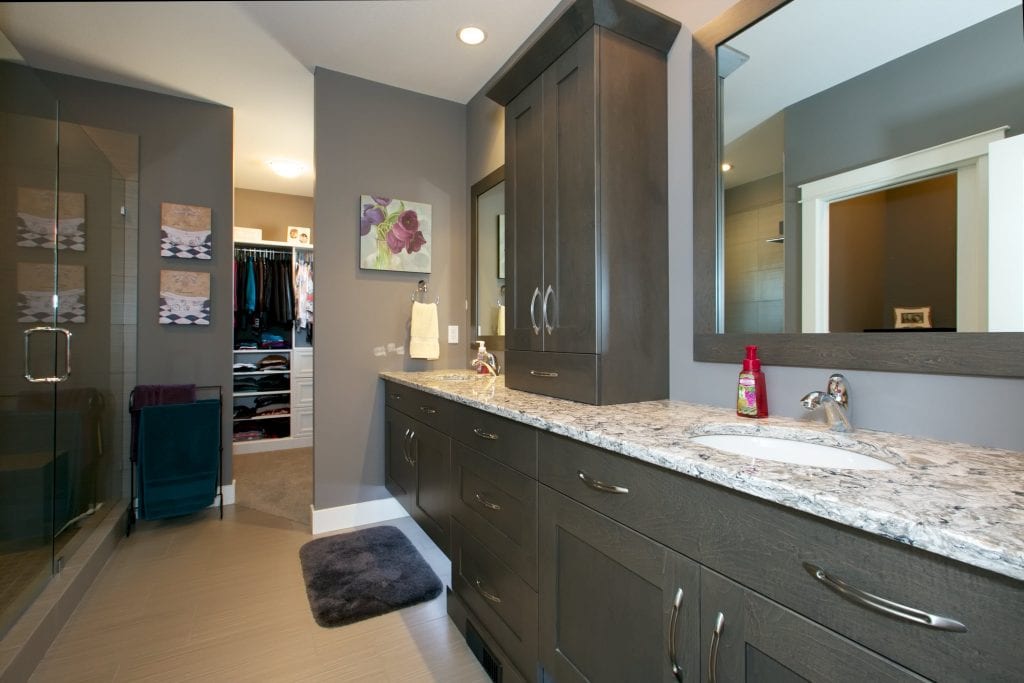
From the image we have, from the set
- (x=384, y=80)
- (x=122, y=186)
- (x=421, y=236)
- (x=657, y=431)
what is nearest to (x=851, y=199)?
(x=657, y=431)

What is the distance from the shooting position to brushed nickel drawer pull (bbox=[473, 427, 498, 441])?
4.61 feet

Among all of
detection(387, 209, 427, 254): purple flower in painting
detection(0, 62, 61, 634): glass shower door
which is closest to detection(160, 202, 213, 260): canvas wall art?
detection(0, 62, 61, 634): glass shower door

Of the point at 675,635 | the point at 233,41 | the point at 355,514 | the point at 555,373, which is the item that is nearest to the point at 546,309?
the point at 555,373

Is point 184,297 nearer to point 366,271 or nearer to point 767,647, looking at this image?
point 366,271

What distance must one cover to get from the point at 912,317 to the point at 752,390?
0.38 m

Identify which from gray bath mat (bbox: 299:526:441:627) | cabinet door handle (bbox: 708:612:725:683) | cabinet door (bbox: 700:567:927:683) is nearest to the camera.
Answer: cabinet door (bbox: 700:567:927:683)

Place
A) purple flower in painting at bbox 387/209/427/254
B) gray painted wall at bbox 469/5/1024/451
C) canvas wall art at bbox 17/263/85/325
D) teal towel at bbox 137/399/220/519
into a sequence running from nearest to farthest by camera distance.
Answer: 1. gray painted wall at bbox 469/5/1024/451
2. canvas wall art at bbox 17/263/85/325
3. teal towel at bbox 137/399/220/519
4. purple flower in painting at bbox 387/209/427/254

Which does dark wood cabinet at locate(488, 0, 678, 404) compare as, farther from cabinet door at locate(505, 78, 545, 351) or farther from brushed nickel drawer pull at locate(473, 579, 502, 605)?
brushed nickel drawer pull at locate(473, 579, 502, 605)

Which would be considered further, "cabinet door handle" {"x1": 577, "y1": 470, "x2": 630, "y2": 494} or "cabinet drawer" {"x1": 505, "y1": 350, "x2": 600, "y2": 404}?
"cabinet drawer" {"x1": 505, "y1": 350, "x2": 600, "y2": 404}

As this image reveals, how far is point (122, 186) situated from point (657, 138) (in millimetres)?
2980

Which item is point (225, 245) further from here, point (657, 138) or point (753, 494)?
point (753, 494)

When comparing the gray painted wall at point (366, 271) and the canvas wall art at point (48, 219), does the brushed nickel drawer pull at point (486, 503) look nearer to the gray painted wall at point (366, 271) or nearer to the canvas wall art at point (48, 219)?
the gray painted wall at point (366, 271)

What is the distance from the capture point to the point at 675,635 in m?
0.78

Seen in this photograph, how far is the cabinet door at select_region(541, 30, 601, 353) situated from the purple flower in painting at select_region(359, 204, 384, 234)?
4.44ft
